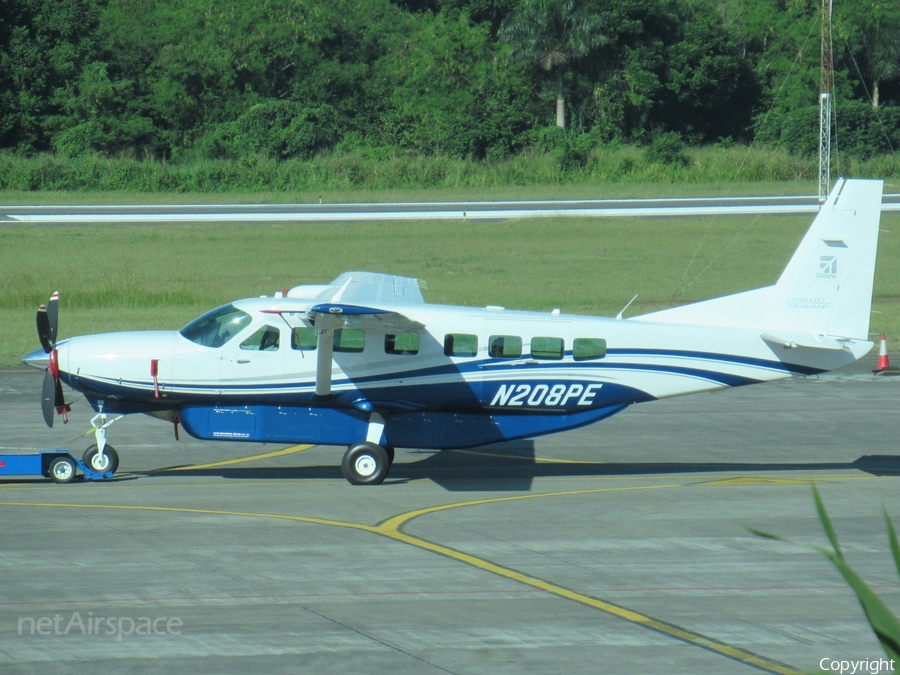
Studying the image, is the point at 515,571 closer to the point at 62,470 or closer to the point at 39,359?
the point at 62,470

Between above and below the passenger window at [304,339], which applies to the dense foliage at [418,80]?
above

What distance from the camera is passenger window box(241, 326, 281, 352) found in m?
14.1

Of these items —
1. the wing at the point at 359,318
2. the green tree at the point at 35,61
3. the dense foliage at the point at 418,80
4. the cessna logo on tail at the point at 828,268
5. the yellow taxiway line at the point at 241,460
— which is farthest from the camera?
the dense foliage at the point at 418,80

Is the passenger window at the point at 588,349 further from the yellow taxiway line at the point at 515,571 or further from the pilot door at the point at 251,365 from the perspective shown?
the pilot door at the point at 251,365

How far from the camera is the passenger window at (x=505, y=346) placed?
46.6ft

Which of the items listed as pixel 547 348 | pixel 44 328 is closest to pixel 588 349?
pixel 547 348

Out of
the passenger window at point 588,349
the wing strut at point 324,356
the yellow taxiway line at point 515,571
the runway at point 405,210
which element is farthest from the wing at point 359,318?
the runway at point 405,210

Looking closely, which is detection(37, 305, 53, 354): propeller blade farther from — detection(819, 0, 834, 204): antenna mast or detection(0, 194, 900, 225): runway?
detection(0, 194, 900, 225): runway

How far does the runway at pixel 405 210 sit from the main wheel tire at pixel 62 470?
33134mm

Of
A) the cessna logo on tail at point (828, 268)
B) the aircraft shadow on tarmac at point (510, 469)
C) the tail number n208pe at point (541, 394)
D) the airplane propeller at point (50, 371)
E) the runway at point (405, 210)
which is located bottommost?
the aircraft shadow on tarmac at point (510, 469)

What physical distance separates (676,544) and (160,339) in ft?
24.5

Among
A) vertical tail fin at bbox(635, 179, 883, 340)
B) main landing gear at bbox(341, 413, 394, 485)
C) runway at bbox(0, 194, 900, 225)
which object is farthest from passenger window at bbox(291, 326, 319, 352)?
runway at bbox(0, 194, 900, 225)

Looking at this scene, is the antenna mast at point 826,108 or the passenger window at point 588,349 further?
the antenna mast at point 826,108

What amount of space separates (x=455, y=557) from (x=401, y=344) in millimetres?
4222
